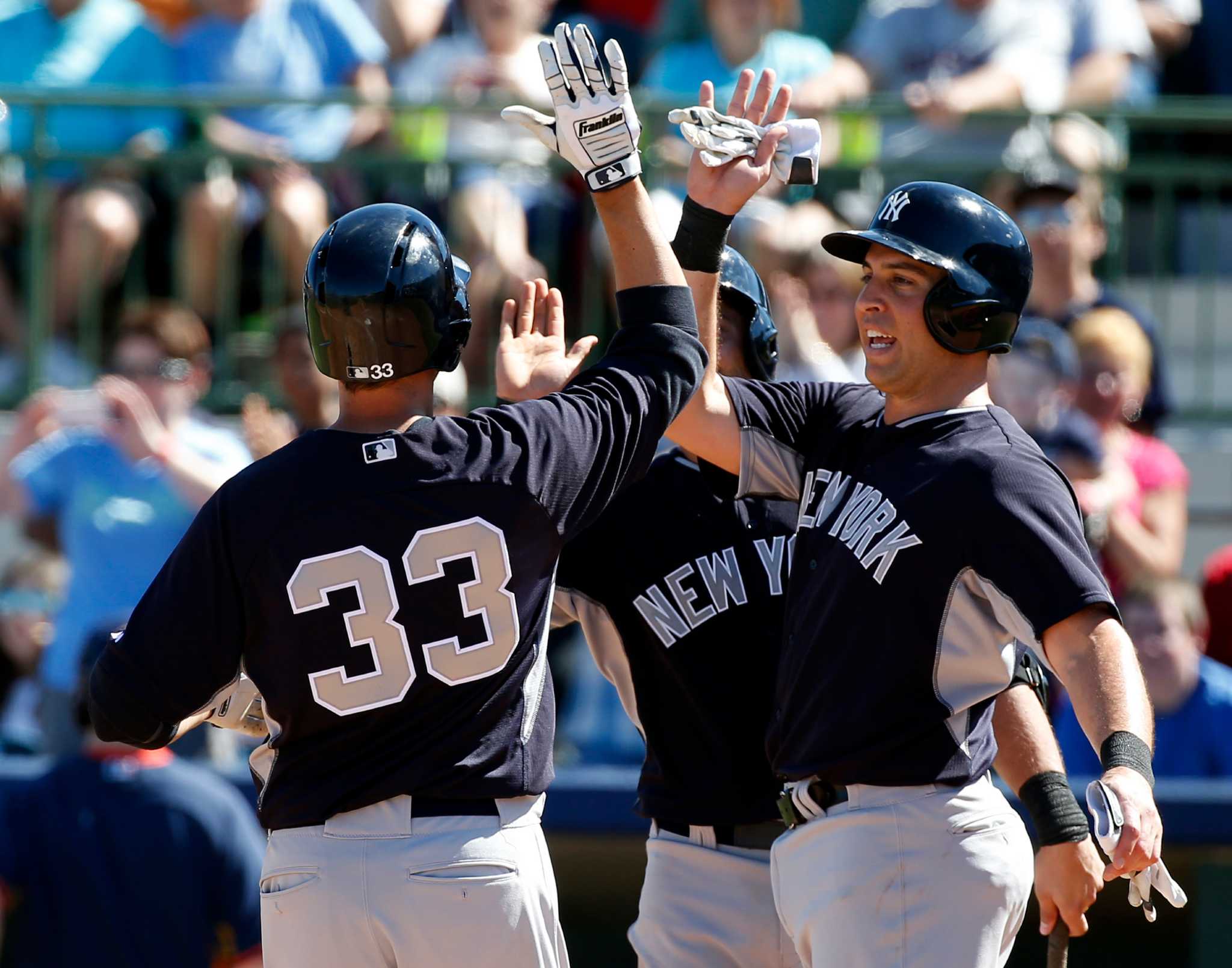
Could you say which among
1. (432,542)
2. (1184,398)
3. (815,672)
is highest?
(432,542)

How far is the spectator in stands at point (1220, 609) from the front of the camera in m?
6.44

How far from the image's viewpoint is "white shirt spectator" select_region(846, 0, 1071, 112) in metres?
7.47

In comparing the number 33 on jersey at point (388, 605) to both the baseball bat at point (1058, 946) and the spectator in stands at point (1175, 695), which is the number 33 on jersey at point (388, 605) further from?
the spectator in stands at point (1175, 695)

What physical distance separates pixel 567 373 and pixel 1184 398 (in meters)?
4.90

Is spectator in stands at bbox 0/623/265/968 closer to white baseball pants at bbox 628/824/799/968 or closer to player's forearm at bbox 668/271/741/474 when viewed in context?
white baseball pants at bbox 628/824/799/968

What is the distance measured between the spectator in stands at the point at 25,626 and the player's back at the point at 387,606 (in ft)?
13.4

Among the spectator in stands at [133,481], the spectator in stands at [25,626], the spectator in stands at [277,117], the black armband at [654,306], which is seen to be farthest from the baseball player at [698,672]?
the spectator in stands at [277,117]

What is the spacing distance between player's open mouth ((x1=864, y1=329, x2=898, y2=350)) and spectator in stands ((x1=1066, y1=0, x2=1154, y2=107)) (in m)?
4.59

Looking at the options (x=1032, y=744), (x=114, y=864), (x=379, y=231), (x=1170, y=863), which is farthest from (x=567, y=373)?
(x=1170, y=863)

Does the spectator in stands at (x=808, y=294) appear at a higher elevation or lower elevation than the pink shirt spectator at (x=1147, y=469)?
higher

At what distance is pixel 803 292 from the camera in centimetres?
663

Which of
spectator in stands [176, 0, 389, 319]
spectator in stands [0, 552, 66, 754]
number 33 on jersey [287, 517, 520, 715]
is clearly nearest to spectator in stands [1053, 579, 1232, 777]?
number 33 on jersey [287, 517, 520, 715]

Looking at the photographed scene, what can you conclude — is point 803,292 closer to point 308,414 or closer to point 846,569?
point 308,414

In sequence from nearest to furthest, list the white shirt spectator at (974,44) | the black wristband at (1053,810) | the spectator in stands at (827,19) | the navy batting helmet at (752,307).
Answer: the black wristband at (1053,810) → the navy batting helmet at (752,307) → the white shirt spectator at (974,44) → the spectator in stands at (827,19)
